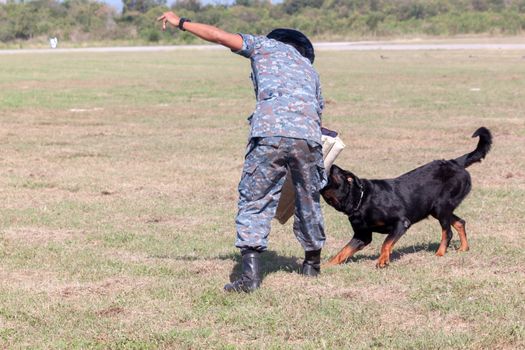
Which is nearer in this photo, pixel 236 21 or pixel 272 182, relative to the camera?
pixel 272 182

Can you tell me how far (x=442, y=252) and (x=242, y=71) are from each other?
26.9 meters

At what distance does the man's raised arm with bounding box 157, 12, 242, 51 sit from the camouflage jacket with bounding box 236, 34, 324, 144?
0.07 m

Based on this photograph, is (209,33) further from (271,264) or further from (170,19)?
(271,264)

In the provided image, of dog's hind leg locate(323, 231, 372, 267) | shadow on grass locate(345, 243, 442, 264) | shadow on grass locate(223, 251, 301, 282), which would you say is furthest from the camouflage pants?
shadow on grass locate(345, 243, 442, 264)

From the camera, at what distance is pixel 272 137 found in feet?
19.4

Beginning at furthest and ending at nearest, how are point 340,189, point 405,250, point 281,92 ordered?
point 405,250, point 340,189, point 281,92

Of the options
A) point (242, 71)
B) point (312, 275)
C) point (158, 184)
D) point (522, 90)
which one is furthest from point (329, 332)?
point (242, 71)

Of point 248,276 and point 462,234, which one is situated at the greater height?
point 248,276

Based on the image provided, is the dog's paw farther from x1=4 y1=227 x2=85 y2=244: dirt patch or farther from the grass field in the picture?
x1=4 y1=227 x2=85 y2=244: dirt patch

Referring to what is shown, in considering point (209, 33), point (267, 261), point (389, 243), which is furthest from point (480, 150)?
point (209, 33)

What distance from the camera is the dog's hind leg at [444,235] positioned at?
741 cm

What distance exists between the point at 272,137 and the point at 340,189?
3.23ft

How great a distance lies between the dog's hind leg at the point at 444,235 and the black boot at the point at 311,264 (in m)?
1.32

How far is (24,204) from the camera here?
9594 mm
